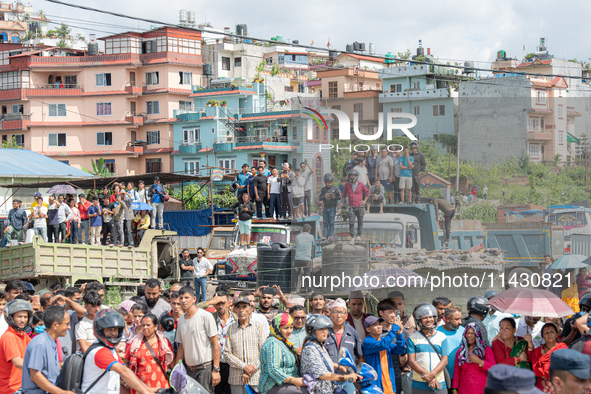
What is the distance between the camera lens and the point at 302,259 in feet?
42.2

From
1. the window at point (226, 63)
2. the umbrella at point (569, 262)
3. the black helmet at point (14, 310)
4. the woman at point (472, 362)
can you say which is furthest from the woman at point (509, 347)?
the window at point (226, 63)

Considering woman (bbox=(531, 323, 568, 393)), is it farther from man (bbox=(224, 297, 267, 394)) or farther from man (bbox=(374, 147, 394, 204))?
man (bbox=(374, 147, 394, 204))

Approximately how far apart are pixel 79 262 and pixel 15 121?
1852 inches

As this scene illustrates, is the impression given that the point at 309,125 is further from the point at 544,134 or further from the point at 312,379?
the point at 312,379

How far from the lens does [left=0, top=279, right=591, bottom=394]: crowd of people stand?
20.8ft

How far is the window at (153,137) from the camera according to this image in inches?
2408

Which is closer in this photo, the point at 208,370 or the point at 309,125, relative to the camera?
the point at 208,370

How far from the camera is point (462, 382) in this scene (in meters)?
7.59

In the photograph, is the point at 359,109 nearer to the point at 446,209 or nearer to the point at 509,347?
the point at 446,209

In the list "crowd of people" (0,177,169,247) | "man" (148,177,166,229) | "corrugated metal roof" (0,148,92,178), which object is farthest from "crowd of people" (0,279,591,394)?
"corrugated metal roof" (0,148,92,178)

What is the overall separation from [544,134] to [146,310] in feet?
26.4

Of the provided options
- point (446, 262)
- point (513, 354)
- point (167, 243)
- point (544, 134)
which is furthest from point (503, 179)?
point (167, 243)

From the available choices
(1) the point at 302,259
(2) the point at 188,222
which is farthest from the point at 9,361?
(2) the point at 188,222

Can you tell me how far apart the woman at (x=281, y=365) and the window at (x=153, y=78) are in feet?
182
